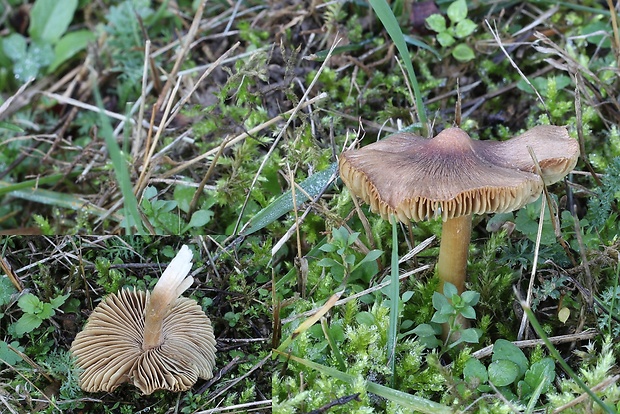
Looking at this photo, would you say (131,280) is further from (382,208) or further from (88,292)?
(382,208)

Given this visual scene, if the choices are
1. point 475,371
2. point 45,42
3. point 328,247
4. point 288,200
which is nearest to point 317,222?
point 288,200

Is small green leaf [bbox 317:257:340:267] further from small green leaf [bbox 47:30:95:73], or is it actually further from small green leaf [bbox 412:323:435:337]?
small green leaf [bbox 47:30:95:73]

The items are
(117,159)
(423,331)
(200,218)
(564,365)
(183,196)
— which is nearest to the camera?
(564,365)

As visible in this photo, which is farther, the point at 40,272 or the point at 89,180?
the point at 89,180

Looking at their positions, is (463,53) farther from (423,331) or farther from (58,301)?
(58,301)

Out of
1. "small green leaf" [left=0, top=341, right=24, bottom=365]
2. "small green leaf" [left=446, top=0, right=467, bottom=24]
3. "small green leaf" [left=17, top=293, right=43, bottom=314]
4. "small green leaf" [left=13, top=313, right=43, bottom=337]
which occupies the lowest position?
"small green leaf" [left=0, top=341, right=24, bottom=365]

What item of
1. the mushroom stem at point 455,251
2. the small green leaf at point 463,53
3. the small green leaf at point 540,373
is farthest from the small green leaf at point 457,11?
the small green leaf at point 540,373

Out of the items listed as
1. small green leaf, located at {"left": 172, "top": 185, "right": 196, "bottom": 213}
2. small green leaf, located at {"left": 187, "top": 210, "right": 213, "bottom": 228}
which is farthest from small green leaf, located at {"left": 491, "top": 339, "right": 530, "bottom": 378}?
small green leaf, located at {"left": 172, "top": 185, "right": 196, "bottom": 213}

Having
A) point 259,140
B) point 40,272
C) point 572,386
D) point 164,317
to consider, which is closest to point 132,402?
point 164,317
